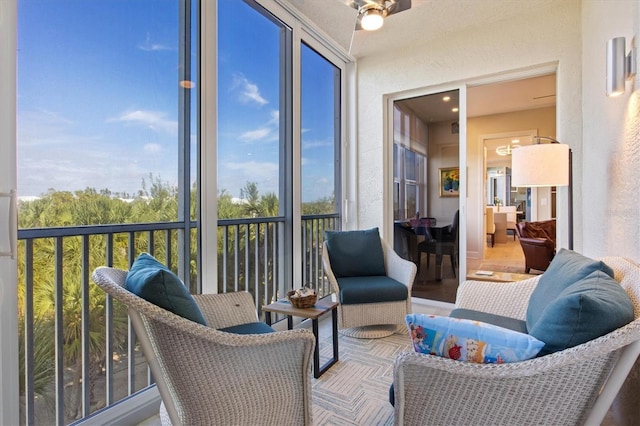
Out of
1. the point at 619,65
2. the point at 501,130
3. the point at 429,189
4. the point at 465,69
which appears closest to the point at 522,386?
the point at 619,65

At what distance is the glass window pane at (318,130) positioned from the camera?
3.31m

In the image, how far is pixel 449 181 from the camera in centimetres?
358

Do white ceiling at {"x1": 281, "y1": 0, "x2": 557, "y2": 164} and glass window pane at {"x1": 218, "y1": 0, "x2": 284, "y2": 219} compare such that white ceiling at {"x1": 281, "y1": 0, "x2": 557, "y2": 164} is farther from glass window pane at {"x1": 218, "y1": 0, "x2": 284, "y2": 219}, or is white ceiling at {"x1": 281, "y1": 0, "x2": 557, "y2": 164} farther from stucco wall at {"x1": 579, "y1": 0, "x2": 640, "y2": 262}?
stucco wall at {"x1": 579, "y1": 0, "x2": 640, "y2": 262}

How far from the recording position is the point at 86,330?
1.70 metres

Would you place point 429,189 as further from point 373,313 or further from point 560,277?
point 560,277

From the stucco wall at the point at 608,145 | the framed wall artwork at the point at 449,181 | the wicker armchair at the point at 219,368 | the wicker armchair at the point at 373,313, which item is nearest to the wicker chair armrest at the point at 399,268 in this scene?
the wicker armchair at the point at 373,313

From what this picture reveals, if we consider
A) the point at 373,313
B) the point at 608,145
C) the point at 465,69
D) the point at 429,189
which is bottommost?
the point at 373,313

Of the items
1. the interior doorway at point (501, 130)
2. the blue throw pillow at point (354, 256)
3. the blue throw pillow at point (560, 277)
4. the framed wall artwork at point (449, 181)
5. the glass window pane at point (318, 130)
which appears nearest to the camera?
Result: the blue throw pillow at point (560, 277)

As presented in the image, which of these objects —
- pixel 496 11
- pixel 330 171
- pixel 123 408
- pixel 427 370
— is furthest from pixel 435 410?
pixel 496 11

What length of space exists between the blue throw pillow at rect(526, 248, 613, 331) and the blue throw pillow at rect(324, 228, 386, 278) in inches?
57.5

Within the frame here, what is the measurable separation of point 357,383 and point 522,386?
1.23m

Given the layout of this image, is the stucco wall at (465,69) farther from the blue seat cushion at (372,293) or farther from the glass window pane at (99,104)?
the glass window pane at (99,104)

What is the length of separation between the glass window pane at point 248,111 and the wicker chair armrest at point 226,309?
2.38ft

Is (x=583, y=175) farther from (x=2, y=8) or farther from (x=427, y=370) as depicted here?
(x=2, y=8)
